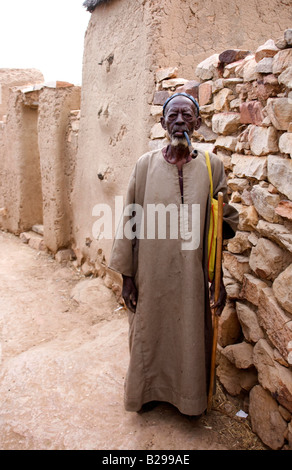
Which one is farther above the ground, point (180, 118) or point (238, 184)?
point (180, 118)

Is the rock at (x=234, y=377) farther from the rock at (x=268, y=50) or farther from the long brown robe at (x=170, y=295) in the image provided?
the rock at (x=268, y=50)

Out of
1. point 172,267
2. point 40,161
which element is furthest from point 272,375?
point 40,161

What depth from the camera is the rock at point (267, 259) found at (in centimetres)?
212

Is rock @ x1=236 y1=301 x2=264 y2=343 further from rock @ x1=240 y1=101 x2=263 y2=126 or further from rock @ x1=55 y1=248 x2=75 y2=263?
rock @ x1=55 y1=248 x2=75 y2=263

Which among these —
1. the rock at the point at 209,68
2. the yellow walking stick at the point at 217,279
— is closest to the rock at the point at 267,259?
the yellow walking stick at the point at 217,279

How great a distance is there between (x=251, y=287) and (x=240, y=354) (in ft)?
1.45

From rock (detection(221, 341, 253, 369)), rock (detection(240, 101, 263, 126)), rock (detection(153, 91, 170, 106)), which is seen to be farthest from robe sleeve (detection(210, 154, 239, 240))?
rock (detection(153, 91, 170, 106))

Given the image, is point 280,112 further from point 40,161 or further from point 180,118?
point 40,161

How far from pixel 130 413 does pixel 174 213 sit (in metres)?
1.30

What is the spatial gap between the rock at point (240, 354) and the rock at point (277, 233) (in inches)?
29.3

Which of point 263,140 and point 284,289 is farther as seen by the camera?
point 263,140

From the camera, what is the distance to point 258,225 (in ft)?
7.39

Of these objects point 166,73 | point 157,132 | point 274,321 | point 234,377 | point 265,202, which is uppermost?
point 166,73
